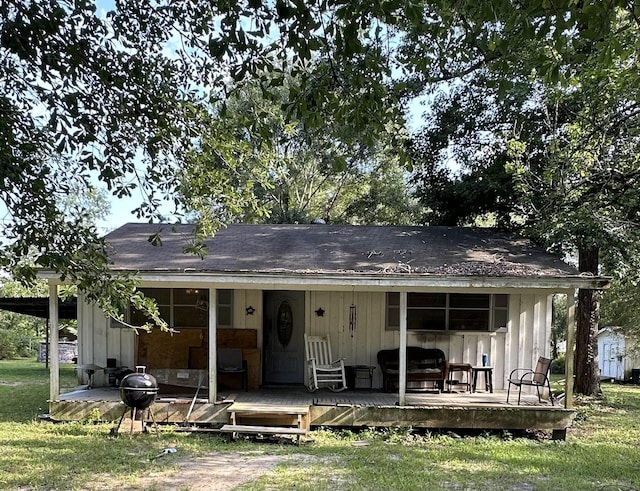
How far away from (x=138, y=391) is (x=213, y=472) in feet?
6.65

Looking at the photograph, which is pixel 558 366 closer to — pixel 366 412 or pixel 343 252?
pixel 343 252

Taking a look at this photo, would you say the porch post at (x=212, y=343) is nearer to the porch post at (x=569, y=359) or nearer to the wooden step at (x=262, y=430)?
the wooden step at (x=262, y=430)

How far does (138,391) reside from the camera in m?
7.47

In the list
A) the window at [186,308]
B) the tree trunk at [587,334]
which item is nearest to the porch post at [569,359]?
the tree trunk at [587,334]

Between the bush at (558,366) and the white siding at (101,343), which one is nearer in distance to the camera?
the white siding at (101,343)

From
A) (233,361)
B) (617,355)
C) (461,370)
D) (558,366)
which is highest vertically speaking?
(233,361)

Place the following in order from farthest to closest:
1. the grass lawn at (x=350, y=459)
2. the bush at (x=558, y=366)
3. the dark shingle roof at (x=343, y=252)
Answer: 1. the bush at (x=558, y=366)
2. the dark shingle roof at (x=343, y=252)
3. the grass lawn at (x=350, y=459)

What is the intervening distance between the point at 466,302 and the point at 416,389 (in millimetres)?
1768

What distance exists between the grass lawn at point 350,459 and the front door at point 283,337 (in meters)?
2.36

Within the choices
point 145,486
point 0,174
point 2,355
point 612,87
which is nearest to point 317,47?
point 0,174

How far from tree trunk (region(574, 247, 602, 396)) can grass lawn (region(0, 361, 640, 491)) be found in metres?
3.22

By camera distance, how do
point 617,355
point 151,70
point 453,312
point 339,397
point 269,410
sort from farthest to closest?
point 617,355 < point 453,312 < point 339,397 < point 269,410 < point 151,70

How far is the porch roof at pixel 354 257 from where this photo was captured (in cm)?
782

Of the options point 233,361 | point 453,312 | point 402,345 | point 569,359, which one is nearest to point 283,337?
point 233,361
